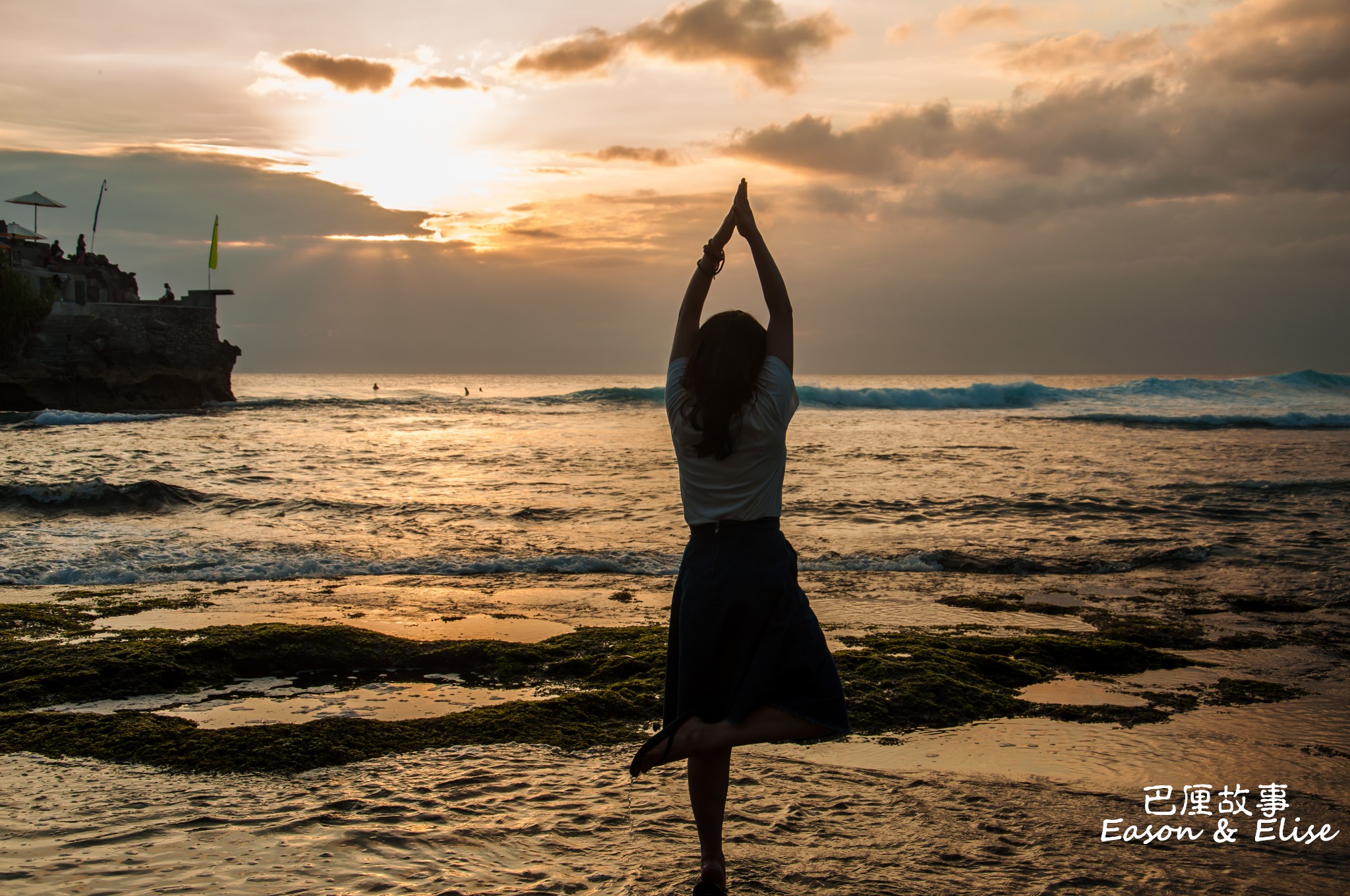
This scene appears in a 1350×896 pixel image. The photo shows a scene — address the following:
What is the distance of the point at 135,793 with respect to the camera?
357 centimetres

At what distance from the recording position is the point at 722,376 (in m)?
2.62

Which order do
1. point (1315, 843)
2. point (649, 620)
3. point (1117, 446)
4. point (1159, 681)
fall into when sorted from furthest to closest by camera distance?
1. point (1117, 446)
2. point (649, 620)
3. point (1159, 681)
4. point (1315, 843)

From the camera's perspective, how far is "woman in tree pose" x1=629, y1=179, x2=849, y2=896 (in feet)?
8.66

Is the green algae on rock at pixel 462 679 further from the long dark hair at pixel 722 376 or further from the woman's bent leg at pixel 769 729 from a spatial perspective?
the long dark hair at pixel 722 376

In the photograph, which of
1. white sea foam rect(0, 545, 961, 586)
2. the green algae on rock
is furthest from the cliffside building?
the green algae on rock

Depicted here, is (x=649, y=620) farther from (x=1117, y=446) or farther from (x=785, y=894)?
(x=1117, y=446)

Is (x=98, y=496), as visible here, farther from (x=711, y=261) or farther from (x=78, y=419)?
(x=78, y=419)

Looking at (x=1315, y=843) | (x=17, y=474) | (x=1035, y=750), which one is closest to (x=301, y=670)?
(x=1035, y=750)

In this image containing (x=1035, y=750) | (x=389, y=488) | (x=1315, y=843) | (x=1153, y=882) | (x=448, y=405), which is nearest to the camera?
(x=1153, y=882)

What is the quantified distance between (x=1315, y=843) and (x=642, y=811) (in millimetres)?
2589

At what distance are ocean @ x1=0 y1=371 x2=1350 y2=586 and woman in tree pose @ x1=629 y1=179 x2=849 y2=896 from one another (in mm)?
7006

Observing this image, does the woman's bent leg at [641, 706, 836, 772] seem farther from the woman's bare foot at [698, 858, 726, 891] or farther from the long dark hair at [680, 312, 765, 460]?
the long dark hair at [680, 312, 765, 460]

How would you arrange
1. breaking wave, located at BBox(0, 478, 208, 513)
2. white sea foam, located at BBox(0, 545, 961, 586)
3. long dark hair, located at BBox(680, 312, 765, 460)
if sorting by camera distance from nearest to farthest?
long dark hair, located at BBox(680, 312, 765, 460) < white sea foam, located at BBox(0, 545, 961, 586) < breaking wave, located at BBox(0, 478, 208, 513)

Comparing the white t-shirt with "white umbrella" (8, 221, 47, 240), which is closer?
the white t-shirt
